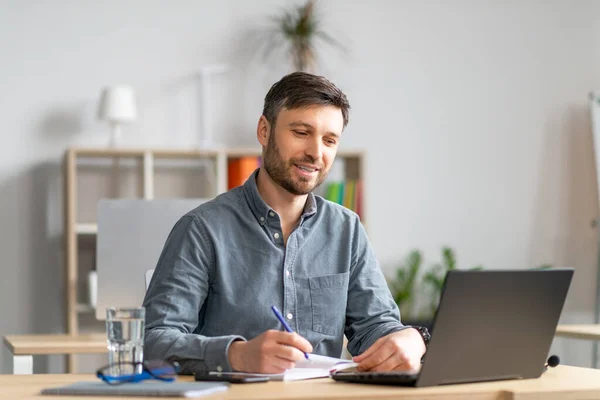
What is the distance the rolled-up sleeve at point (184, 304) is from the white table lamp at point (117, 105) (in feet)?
7.92

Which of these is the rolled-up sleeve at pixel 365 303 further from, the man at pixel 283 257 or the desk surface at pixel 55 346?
the desk surface at pixel 55 346

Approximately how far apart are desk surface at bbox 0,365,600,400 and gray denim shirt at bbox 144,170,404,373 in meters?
0.34

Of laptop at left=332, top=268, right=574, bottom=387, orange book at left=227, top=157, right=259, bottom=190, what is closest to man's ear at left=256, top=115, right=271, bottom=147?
laptop at left=332, top=268, right=574, bottom=387

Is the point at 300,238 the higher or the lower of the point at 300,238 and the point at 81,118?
the lower

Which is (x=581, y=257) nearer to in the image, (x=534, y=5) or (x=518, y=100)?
(x=518, y=100)

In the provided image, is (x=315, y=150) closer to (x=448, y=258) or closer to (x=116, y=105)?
(x=116, y=105)

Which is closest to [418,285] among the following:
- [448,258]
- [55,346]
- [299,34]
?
[448,258]

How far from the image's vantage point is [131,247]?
279 cm

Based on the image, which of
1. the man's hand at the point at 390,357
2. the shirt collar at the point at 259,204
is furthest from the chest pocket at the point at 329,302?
the man's hand at the point at 390,357

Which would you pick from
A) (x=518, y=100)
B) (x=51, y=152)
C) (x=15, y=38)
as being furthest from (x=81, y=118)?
(x=518, y=100)

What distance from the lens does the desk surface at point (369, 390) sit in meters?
1.29

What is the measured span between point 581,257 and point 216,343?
394cm

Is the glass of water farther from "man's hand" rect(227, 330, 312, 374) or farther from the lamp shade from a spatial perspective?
the lamp shade

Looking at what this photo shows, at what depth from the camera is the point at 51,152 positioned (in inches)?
173
